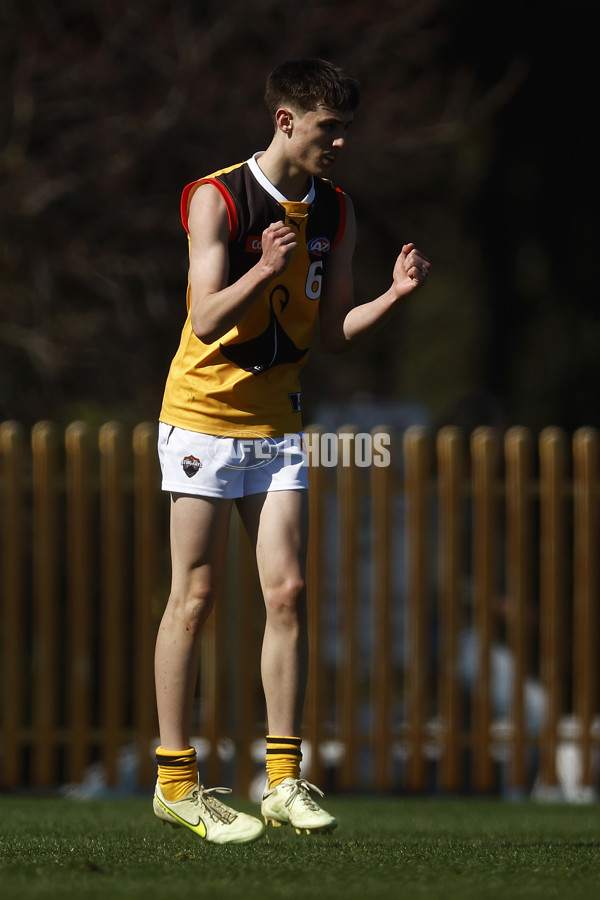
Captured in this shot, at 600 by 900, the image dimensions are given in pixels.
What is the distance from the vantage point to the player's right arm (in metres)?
3.12

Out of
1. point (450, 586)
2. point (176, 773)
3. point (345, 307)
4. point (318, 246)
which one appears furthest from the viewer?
point (450, 586)

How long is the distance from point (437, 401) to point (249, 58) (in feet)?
14.1

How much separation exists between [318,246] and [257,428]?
19.4 inches

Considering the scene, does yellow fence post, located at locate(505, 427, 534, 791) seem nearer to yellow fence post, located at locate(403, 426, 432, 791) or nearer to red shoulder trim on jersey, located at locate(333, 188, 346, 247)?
yellow fence post, located at locate(403, 426, 432, 791)

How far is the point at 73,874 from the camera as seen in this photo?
9.08ft

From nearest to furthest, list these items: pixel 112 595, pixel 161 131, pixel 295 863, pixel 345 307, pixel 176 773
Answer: pixel 295 863 → pixel 176 773 → pixel 345 307 → pixel 112 595 → pixel 161 131

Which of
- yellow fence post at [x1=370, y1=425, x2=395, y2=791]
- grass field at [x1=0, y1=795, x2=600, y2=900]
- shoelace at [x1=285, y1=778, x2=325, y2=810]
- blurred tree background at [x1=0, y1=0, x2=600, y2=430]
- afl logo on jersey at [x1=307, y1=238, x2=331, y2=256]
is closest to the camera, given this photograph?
grass field at [x1=0, y1=795, x2=600, y2=900]

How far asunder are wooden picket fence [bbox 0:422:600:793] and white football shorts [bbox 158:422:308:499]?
10.4ft


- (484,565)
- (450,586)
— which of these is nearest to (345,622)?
(450,586)

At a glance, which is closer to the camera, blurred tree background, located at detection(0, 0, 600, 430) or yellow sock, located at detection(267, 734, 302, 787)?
yellow sock, located at detection(267, 734, 302, 787)

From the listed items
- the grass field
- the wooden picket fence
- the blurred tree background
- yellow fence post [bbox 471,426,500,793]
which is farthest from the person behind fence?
the blurred tree background

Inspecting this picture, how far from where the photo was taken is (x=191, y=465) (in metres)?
3.41

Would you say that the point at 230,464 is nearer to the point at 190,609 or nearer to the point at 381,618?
the point at 190,609

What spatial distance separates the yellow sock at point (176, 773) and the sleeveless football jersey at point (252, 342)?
2.62 ft
